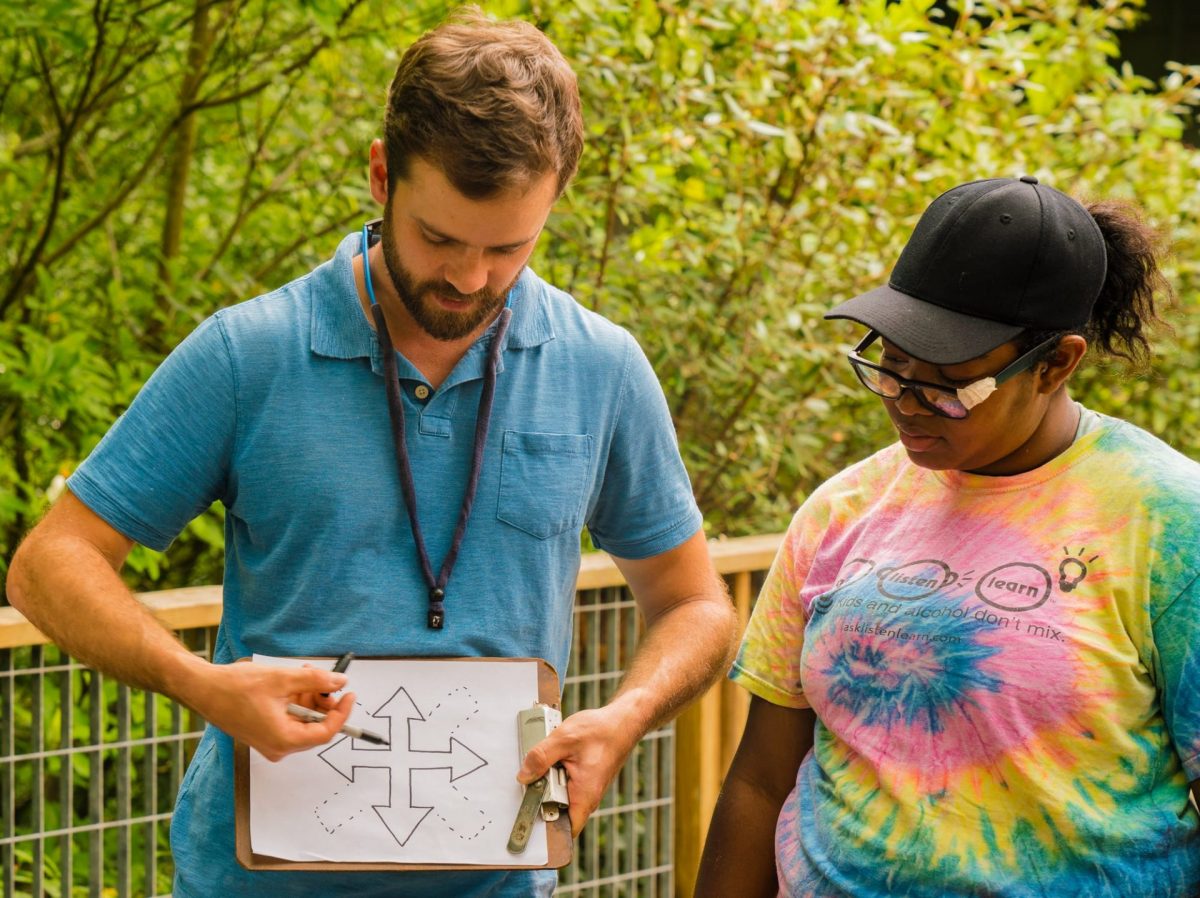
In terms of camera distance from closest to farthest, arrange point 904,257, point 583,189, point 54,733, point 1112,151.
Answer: point 904,257, point 54,733, point 583,189, point 1112,151

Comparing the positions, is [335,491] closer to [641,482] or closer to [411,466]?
[411,466]

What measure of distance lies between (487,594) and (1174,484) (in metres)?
0.92

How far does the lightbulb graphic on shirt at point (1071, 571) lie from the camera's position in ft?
6.45

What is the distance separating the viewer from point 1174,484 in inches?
77.6

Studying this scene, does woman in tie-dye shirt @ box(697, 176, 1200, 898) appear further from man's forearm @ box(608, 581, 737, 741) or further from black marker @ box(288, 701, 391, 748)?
black marker @ box(288, 701, 391, 748)

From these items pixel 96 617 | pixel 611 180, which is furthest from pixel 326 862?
pixel 611 180

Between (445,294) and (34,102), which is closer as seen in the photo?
(445,294)

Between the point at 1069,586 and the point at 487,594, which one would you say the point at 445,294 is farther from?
the point at 1069,586

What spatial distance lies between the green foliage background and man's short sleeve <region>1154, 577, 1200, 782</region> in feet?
9.04

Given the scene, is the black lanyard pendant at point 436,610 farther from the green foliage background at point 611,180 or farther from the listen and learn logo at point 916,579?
the green foliage background at point 611,180

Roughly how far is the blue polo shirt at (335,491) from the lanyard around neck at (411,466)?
0.5 inches

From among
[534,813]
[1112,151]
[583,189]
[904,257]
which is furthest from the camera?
[1112,151]

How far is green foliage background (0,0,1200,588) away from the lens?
14.4ft

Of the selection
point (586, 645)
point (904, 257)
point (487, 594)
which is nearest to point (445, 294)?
point (487, 594)
